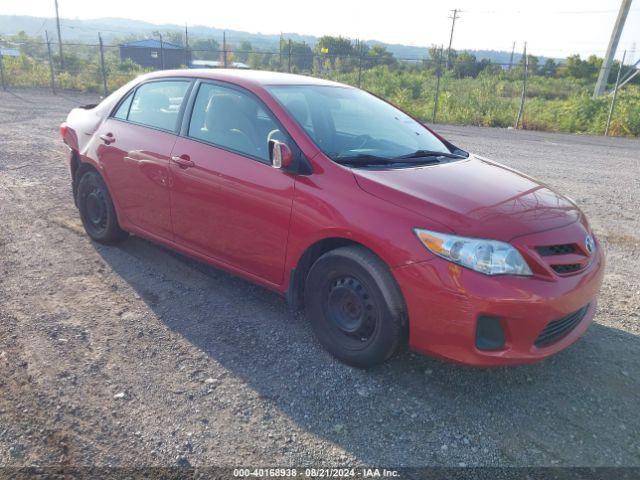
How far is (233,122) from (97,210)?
1969 millimetres

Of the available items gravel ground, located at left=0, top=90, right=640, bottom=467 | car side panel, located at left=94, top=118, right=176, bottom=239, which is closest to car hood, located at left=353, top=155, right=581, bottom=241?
gravel ground, located at left=0, top=90, right=640, bottom=467

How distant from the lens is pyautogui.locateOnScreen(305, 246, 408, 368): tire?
2.92 meters

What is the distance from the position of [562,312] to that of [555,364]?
0.68 meters

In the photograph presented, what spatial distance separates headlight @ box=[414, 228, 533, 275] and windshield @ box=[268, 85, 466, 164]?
0.92 meters

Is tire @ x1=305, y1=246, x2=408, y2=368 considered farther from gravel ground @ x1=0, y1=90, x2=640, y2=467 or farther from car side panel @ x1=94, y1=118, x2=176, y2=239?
car side panel @ x1=94, y1=118, x2=176, y2=239

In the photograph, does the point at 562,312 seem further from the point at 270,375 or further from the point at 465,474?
the point at 270,375

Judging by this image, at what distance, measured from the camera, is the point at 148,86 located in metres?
4.59

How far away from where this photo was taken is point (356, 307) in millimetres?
3125

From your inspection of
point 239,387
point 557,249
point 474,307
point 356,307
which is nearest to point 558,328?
point 557,249

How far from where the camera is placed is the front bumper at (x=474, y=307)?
266 cm

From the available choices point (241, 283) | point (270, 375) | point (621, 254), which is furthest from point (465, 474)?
point (621, 254)

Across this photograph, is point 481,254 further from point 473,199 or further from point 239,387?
point 239,387

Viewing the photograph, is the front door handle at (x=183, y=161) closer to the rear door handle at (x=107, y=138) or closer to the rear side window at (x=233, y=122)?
the rear side window at (x=233, y=122)

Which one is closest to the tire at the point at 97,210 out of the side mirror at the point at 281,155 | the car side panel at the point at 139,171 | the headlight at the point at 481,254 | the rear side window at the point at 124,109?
the car side panel at the point at 139,171
